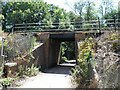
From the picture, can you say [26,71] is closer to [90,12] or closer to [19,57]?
[19,57]

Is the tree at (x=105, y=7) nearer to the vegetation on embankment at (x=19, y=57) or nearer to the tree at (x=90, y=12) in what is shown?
the tree at (x=90, y=12)

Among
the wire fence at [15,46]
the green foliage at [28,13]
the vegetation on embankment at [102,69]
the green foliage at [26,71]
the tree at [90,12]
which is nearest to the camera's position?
the vegetation on embankment at [102,69]

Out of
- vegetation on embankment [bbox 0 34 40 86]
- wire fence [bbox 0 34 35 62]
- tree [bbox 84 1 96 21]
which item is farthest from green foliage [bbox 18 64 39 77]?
tree [bbox 84 1 96 21]

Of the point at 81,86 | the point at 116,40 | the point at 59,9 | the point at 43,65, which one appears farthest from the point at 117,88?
the point at 59,9

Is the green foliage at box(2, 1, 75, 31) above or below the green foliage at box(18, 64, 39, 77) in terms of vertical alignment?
above

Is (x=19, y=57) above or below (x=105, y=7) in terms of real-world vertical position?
below

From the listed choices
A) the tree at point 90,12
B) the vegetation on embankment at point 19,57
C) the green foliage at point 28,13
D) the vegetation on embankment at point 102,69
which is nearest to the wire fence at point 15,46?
the vegetation on embankment at point 19,57

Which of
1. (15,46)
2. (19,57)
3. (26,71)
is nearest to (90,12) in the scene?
(15,46)

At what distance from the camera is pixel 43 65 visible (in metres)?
15.9

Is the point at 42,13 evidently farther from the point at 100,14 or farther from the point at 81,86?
the point at 81,86

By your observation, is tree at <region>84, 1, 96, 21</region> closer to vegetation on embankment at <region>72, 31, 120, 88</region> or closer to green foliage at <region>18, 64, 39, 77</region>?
green foliage at <region>18, 64, 39, 77</region>

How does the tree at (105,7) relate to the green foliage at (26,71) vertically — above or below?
above

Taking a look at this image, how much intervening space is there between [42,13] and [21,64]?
17.8 m

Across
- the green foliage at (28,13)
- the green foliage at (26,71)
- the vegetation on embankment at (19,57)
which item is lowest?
the green foliage at (26,71)
